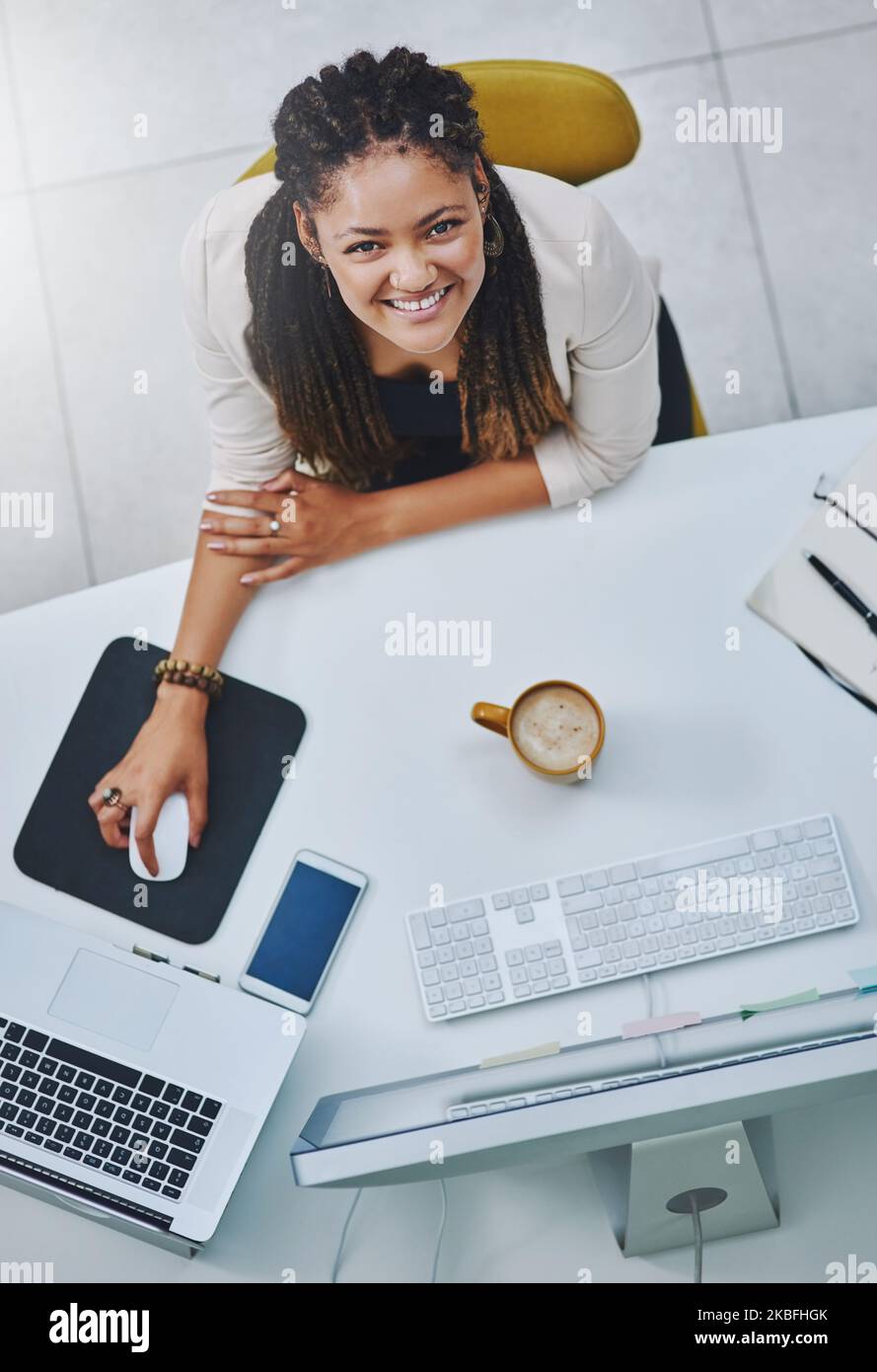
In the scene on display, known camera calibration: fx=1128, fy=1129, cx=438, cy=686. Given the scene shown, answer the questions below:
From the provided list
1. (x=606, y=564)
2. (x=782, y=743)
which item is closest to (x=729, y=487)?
(x=606, y=564)

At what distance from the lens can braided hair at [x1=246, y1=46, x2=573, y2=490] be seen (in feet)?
2.98

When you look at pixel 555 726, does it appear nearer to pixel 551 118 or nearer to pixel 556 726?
pixel 556 726

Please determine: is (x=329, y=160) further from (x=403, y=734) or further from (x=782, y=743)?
(x=782, y=743)

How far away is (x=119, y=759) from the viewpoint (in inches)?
46.1

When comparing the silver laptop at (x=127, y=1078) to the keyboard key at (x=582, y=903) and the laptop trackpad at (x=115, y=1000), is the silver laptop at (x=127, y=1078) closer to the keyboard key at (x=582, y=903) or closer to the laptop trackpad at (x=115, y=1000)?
the laptop trackpad at (x=115, y=1000)

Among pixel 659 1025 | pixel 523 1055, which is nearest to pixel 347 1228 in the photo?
pixel 523 1055

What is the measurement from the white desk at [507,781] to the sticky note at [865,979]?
16mm

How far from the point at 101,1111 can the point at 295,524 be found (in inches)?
23.9

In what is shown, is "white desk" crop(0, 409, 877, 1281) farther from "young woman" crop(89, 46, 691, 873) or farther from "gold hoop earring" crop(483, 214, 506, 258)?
"gold hoop earring" crop(483, 214, 506, 258)

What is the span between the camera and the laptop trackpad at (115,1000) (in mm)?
1078

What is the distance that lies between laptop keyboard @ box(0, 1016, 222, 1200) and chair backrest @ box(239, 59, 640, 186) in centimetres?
87

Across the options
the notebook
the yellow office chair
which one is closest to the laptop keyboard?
the notebook

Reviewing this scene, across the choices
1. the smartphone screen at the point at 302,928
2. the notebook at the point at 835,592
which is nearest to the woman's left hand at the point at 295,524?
the smartphone screen at the point at 302,928
